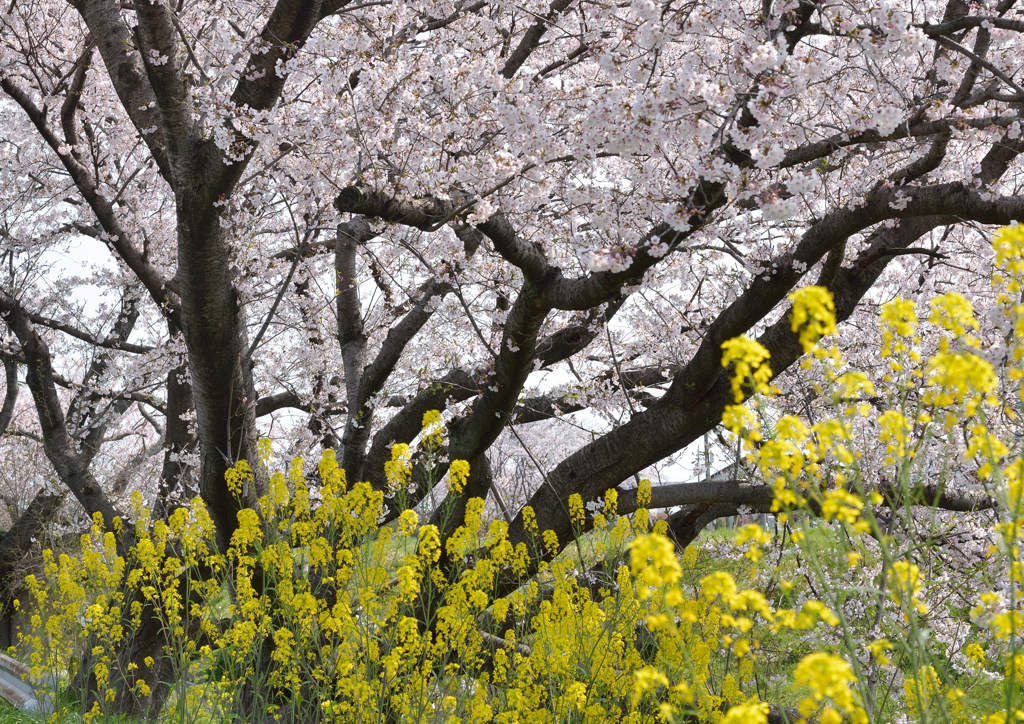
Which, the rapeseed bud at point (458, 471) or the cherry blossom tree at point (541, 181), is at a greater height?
the cherry blossom tree at point (541, 181)

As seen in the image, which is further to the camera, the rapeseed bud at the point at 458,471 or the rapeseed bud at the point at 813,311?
the rapeseed bud at the point at 458,471

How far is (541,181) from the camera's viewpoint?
474cm

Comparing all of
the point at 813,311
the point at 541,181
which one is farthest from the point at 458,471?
the point at 813,311

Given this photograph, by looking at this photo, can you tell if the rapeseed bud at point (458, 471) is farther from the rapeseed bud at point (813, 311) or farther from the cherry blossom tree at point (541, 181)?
the rapeseed bud at point (813, 311)

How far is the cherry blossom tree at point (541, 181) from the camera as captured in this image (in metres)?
3.62

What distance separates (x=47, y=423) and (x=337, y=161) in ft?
17.8

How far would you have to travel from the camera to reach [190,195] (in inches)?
179

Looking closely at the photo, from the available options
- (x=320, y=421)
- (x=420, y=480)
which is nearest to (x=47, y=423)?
(x=320, y=421)

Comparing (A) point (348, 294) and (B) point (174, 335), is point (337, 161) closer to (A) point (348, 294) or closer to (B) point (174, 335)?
(A) point (348, 294)

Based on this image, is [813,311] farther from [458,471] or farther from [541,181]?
[541,181]

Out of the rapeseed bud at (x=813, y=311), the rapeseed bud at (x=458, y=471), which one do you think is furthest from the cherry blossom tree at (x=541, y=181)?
the rapeseed bud at (x=813, y=311)

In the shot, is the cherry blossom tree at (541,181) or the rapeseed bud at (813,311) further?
the cherry blossom tree at (541,181)

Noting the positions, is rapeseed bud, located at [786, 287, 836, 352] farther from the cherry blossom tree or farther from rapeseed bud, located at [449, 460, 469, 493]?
rapeseed bud, located at [449, 460, 469, 493]

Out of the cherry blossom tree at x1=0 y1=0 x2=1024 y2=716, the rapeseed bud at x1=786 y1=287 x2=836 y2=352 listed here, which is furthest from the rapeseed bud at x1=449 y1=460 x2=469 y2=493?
the rapeseed bud at x1=786 y1=287 x2=836 y2=352
